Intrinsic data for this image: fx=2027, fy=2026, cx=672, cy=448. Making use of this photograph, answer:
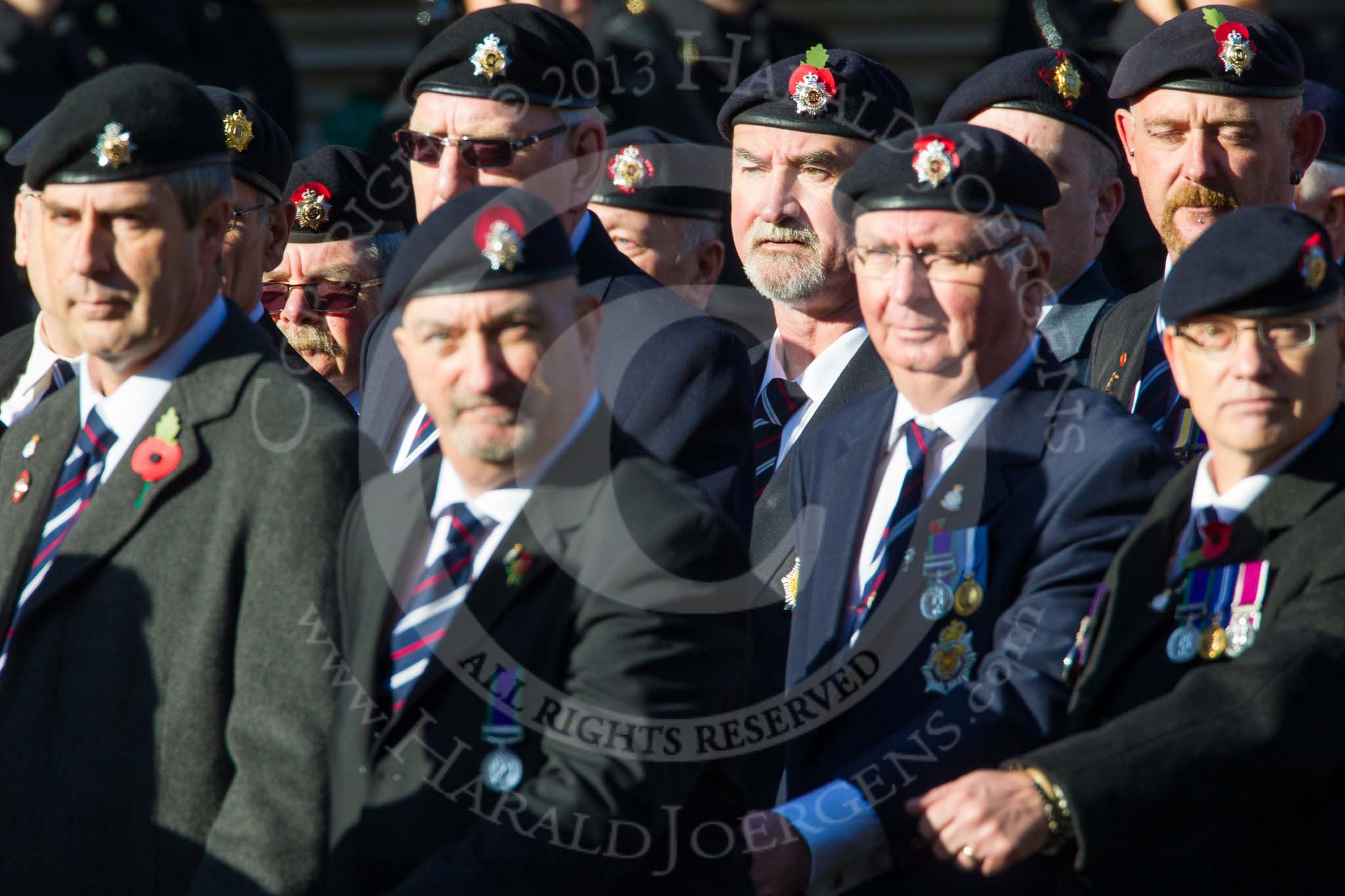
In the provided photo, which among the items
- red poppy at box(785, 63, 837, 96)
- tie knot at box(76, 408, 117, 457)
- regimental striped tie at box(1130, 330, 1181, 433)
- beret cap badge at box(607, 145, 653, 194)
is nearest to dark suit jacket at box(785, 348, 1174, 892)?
regimental striped tie at box(1130, 330, 1181, 433)

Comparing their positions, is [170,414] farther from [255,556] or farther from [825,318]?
[825,318]

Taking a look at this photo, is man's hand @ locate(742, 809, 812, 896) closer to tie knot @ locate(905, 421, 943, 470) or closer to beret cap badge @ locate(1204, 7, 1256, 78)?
tie knot @ locate(905, 421, 943, 470)

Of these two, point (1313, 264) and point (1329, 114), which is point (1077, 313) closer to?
point (1329, 114)

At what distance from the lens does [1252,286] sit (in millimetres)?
3615

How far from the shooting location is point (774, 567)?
469 cm

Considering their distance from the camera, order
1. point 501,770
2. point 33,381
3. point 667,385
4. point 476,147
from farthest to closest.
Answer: point 33,381, point 476,147, point 667,385, point 501,770

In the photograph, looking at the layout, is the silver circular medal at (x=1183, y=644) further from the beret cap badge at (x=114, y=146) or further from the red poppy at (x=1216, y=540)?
the beret cap badge at (x=114, y=146)

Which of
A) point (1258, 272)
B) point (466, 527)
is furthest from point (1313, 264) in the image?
point (466, 527)

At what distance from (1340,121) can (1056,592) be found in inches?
99.2

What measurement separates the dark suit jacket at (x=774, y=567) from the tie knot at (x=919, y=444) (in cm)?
38

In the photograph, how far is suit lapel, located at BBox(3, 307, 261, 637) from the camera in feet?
12.1

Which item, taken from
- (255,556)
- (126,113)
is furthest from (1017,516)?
(126,113)

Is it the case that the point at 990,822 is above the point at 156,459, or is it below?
below

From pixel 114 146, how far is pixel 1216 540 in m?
2.14
